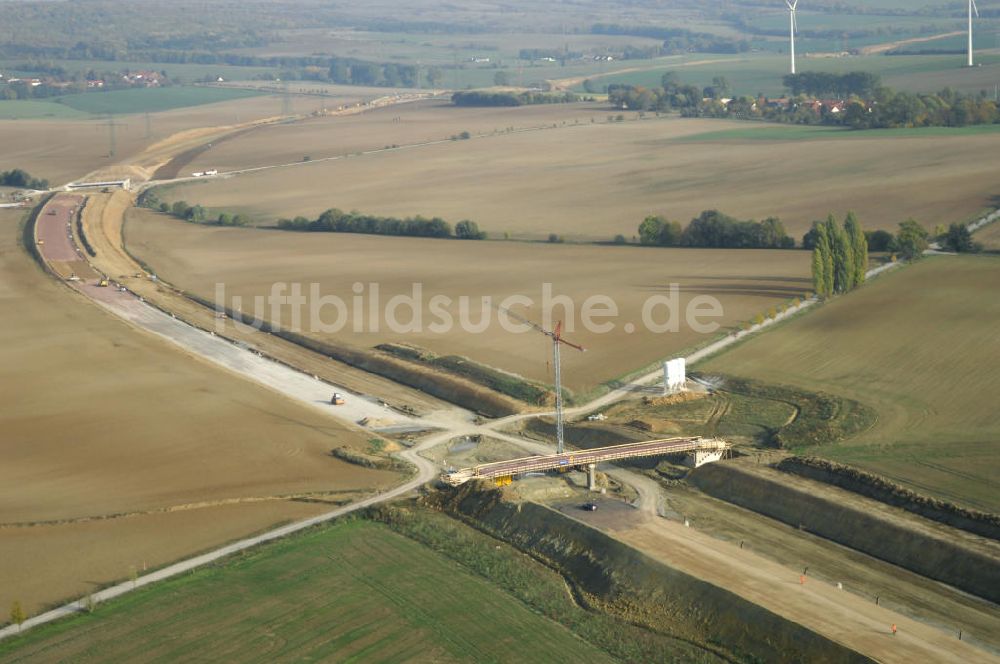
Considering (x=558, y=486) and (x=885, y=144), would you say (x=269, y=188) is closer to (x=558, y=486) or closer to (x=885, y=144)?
(x=885, y=144)

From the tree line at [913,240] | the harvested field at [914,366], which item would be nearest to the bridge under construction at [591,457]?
the harvested field at [914,366]

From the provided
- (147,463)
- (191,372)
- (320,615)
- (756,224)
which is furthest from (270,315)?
(320,615)

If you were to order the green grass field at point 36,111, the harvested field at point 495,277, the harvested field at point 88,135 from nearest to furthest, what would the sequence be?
the harvested field at point 495,277 → the harvested field at point 88,135 → the green grass field at point 36,111

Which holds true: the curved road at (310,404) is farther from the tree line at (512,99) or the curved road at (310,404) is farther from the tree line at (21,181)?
the tree line at (512,99)

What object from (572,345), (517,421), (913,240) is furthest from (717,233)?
(517,421)

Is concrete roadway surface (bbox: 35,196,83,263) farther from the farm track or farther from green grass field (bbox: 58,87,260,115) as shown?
green grass field (bbox: 58,87,260,115)

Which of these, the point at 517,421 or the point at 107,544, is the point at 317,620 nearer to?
the point at 107,544

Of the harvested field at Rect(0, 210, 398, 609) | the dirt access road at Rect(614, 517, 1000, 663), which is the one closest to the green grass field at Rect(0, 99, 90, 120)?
the harvested field at Rect(0, 210, 398, 609)
